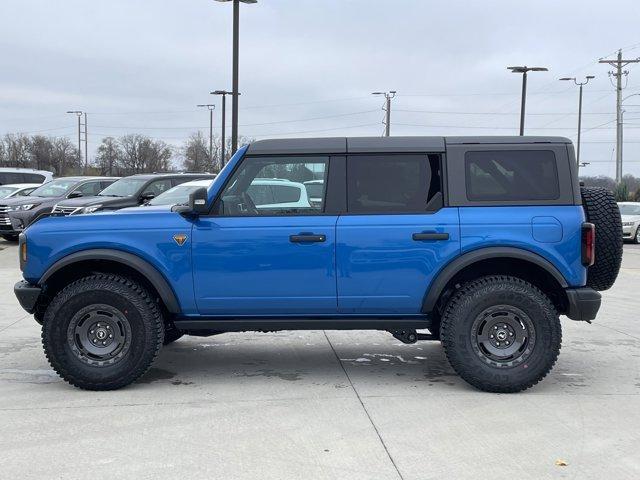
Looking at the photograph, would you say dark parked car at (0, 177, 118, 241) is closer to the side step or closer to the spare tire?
the side step

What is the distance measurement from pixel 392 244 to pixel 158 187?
11.0 m

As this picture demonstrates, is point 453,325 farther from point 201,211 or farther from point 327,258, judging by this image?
point 201,211

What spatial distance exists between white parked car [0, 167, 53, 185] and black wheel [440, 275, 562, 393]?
72.9 ft

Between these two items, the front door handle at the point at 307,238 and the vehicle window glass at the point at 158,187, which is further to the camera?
the vehicle window glass at the point at 158,187

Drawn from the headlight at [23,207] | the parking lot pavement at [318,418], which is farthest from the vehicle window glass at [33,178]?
the parking lot pavement at [318,418]

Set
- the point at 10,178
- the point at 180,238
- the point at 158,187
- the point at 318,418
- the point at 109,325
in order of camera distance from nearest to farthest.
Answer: the point at 318,418, the point at 180,238, the point at 109,325, the point at 158,187, the point at 10,178

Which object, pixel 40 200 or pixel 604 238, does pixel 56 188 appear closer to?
pixel 40 200

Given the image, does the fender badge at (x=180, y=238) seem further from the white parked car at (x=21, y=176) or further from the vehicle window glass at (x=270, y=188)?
the white parked car at (x=21, y=176)

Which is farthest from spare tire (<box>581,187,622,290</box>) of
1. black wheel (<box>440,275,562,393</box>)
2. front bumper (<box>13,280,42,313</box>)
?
front bumper (<box>13,280,42,313</box>)

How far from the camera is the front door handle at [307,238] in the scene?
546cm

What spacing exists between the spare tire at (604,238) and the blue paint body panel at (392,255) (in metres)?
1.17

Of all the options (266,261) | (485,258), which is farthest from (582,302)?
(266,261)

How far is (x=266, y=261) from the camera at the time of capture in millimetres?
5484

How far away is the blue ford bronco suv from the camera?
547cm
